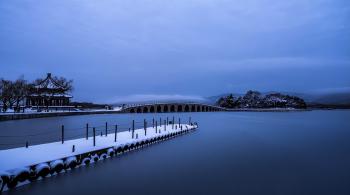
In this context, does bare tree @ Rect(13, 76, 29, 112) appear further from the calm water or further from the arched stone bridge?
the calm water

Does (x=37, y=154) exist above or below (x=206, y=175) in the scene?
above

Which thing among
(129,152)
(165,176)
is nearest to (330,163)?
(165,176)

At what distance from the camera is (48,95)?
235ft

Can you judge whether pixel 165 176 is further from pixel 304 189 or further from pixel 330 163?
pixel 330 163

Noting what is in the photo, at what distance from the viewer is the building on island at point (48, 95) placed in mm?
70938

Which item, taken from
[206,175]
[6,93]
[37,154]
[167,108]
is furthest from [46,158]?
[167,108]

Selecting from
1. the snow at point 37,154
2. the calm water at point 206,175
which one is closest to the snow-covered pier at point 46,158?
the snow at point 37,154

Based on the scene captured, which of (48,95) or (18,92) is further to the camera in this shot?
(48,95)

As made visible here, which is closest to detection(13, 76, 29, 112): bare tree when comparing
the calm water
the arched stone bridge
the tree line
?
the tree line

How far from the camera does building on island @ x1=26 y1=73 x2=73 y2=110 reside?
70.9 metres

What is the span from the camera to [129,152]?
2280 cm

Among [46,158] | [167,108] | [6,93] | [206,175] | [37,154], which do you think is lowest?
[206,175]

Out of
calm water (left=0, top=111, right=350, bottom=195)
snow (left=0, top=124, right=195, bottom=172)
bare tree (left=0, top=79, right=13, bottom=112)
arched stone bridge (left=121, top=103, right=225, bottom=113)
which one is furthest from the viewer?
arched stone bridge (left=121, top=103, right=225, bottom=113)

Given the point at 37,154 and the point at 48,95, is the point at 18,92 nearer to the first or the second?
the point at 48,95
